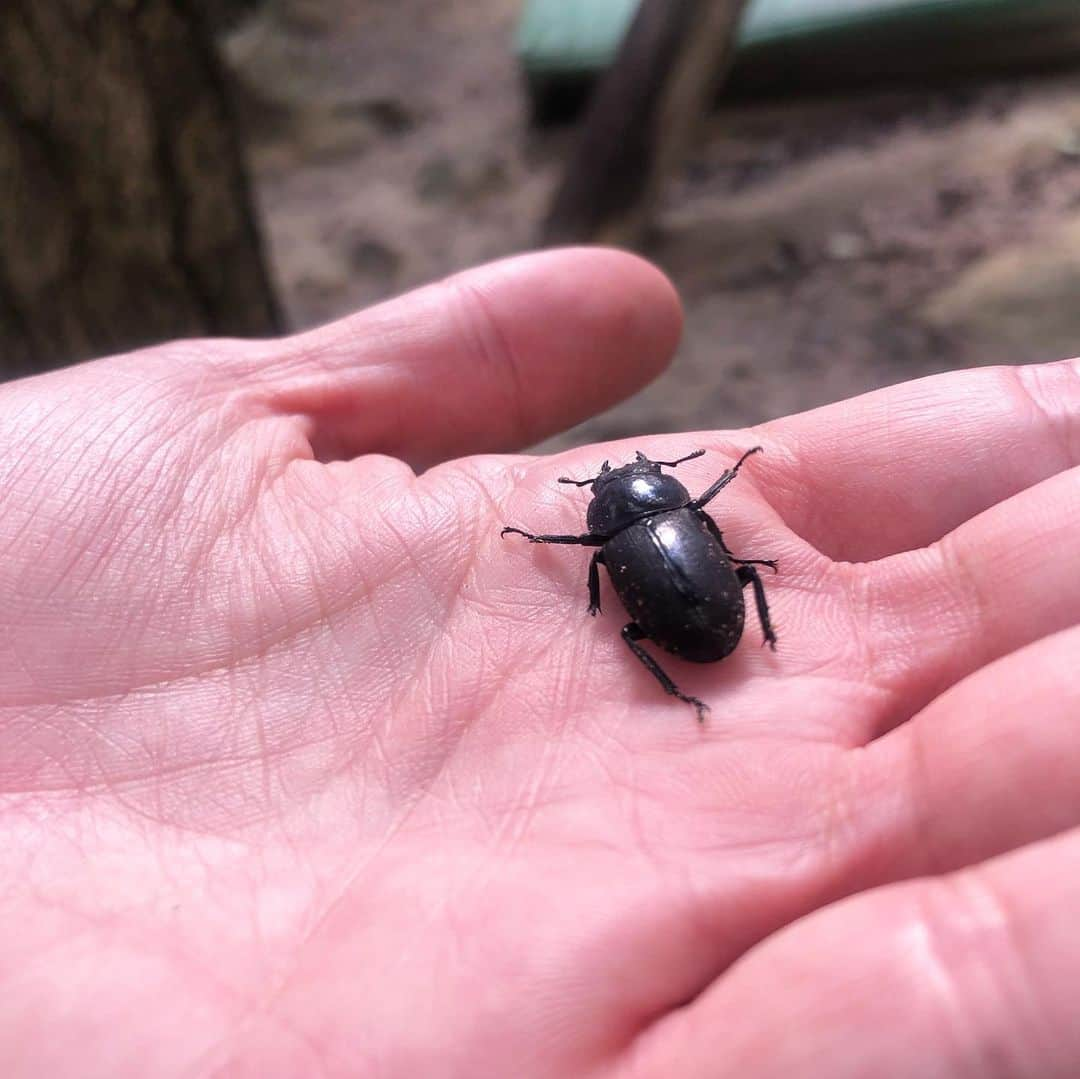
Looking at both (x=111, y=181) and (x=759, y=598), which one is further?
(x=111, y=181)

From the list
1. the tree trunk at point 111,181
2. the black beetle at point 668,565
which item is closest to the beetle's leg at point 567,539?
the black beetle at point 668,565

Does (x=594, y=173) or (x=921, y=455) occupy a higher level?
(x=921, y=455)

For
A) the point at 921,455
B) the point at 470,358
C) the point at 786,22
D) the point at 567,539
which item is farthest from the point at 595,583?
the point at 786,22

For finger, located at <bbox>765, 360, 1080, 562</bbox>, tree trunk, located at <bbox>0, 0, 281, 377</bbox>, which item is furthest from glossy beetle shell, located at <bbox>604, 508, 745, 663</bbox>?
tree trunk, located at <bbox>0, 0, 281, 377</bbox>

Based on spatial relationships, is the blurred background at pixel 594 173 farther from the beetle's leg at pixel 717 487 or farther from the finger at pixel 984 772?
the finger at pixel 984 772

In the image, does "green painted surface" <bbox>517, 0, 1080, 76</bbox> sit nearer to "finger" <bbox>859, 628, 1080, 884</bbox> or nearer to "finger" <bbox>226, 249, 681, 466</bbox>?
"finger" <bbox>226, 249, 681, 466</bbox>

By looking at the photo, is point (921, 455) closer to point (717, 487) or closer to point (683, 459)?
point (717, 487)

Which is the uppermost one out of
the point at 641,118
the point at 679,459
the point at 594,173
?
the point at 679,459

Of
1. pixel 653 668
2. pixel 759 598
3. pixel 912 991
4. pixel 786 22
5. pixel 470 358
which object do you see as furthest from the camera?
→ pixel 786 22
